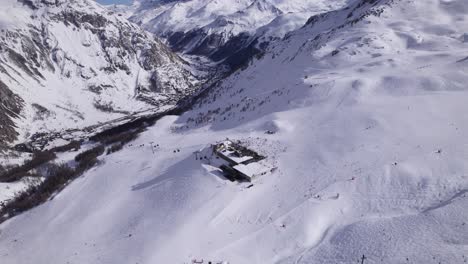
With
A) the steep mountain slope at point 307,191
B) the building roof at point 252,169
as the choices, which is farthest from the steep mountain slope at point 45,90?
the building roof at point 252,169

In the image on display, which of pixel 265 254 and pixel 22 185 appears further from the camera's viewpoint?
pixel 22 185

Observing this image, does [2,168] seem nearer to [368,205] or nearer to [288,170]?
[288,170]

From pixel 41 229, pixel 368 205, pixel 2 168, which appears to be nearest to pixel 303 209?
pixel 368 205

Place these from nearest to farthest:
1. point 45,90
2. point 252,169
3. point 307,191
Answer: point 307,191 → point 252,169 → point 45,90

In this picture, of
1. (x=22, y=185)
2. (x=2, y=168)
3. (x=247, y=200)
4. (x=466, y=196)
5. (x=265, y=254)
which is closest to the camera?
(x=466, y=196)

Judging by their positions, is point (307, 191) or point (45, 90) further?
point (45, 90)

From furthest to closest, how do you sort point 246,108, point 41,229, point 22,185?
point 246,108 → point 22,185 → point 41,229

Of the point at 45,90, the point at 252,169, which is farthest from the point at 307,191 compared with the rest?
the point at 45,90

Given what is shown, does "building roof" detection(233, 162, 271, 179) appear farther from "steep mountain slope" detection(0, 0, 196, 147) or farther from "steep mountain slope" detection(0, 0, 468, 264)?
"steep mountain slope" detection(0, 0, 196, 147)

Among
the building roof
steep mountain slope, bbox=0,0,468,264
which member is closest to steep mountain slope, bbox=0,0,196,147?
steep mountain slope, bbox=0,0,468,264

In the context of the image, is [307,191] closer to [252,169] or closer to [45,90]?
[252,169]
